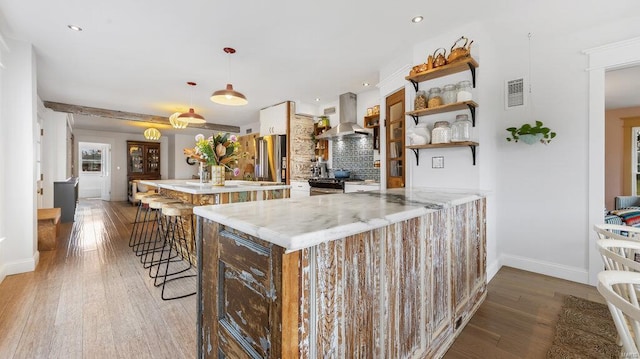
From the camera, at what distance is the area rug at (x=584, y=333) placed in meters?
1.63

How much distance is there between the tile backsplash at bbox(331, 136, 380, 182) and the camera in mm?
5223

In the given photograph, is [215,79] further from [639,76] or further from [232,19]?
[639,76]

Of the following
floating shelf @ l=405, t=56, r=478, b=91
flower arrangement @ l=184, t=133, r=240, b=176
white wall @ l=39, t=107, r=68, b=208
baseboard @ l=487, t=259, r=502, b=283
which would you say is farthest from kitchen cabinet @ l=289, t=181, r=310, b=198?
white wall @ l=39, t=107, r=68, b=208

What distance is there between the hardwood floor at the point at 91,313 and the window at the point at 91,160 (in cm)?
850

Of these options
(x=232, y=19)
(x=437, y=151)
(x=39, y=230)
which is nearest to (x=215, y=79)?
(x=232, y=19)

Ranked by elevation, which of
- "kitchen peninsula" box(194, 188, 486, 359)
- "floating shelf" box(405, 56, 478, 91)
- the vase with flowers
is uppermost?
"floating shelf" box(405, 56, 478, 91)

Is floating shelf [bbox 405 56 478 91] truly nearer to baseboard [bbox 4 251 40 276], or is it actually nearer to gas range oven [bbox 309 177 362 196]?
gas range oven [bbox 309 177 362 196]

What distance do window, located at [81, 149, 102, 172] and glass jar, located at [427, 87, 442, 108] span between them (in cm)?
1193

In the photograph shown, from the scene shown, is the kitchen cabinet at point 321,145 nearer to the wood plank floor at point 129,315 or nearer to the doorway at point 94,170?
the wood plank floor at point 129,315

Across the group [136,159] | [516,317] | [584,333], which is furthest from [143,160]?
[584,333]

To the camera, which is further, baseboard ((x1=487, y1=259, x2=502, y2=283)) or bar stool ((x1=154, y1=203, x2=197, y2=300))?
baseboard ((x1=487, y1=259, x2=502, y2=283))

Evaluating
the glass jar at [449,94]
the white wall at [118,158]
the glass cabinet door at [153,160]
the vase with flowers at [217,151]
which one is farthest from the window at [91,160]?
the glass jar at [449,94]

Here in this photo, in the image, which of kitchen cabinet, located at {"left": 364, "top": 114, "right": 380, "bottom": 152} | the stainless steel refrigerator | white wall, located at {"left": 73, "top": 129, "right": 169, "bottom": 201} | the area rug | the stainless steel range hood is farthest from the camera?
white wall, located at {"left": 73, "top": 129, "right": 169, "bottom": 201}

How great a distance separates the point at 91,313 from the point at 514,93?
456cm
